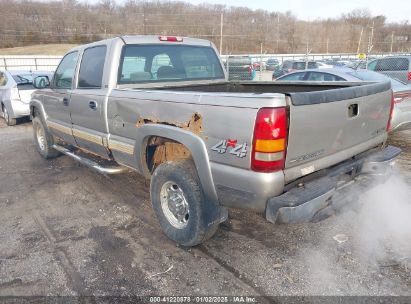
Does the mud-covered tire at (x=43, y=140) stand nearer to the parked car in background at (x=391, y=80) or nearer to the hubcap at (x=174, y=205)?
the hubcap at (x=174, y=205)

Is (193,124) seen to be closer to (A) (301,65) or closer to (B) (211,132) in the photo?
(B) (211,132)

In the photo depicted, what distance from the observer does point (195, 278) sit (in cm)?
291

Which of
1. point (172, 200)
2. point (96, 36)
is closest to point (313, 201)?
point (172, 200)

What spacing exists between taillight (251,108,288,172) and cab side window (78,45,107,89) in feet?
7.90

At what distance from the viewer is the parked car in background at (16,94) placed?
30.2 feet

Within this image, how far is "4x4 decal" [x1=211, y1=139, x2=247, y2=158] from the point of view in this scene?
8.27ft

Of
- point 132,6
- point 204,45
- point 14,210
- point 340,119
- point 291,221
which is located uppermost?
point 132,6

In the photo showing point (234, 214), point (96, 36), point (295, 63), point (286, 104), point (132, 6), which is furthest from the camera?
point (96, 36)

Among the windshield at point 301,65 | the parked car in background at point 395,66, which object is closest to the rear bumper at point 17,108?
the parked car in background at point 395,66

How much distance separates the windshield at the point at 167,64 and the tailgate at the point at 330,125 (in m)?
2.27

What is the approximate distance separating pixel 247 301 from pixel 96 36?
56182mm

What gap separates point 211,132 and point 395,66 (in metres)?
11.0

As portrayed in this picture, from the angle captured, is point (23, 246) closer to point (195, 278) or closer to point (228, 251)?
point (195, 278)

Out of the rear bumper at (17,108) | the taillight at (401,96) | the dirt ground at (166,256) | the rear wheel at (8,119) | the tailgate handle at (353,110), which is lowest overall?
the dirt ground at (166,256)
